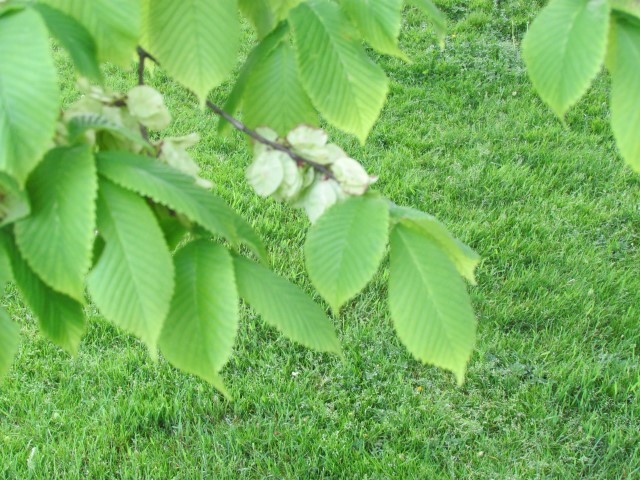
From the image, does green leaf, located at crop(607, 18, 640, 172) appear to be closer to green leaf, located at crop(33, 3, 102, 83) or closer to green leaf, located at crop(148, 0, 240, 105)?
green leaf, located at crop(148, 0, 240, 105)

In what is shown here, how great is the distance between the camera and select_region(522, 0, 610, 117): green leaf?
2.40 feet

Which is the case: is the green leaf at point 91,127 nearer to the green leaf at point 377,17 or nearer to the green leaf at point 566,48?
the green leaf at point 377,17

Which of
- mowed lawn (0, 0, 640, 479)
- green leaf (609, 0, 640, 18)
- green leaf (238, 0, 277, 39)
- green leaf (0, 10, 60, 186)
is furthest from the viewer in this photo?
mowed lawn (0, 0, 640, 479)

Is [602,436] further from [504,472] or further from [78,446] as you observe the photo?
[78,446]

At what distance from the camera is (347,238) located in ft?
2.55

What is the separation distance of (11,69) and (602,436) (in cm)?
233

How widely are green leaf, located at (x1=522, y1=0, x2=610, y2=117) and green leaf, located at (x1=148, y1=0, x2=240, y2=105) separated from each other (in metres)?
0.36

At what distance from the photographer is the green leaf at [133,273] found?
68 cm

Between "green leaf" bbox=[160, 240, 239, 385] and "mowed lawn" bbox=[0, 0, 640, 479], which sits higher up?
"green leaf" bbox=[160, 240, 239, 385]

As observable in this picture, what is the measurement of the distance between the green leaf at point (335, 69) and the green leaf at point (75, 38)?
0.79 feet

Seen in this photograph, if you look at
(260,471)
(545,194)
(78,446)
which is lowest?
(78,446)

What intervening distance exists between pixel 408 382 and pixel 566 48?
6.58 ft

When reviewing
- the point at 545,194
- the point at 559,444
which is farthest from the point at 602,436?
the point at 545,194

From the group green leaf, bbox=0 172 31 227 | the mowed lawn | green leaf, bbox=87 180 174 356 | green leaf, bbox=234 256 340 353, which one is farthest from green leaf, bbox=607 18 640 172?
the mowed lawn
